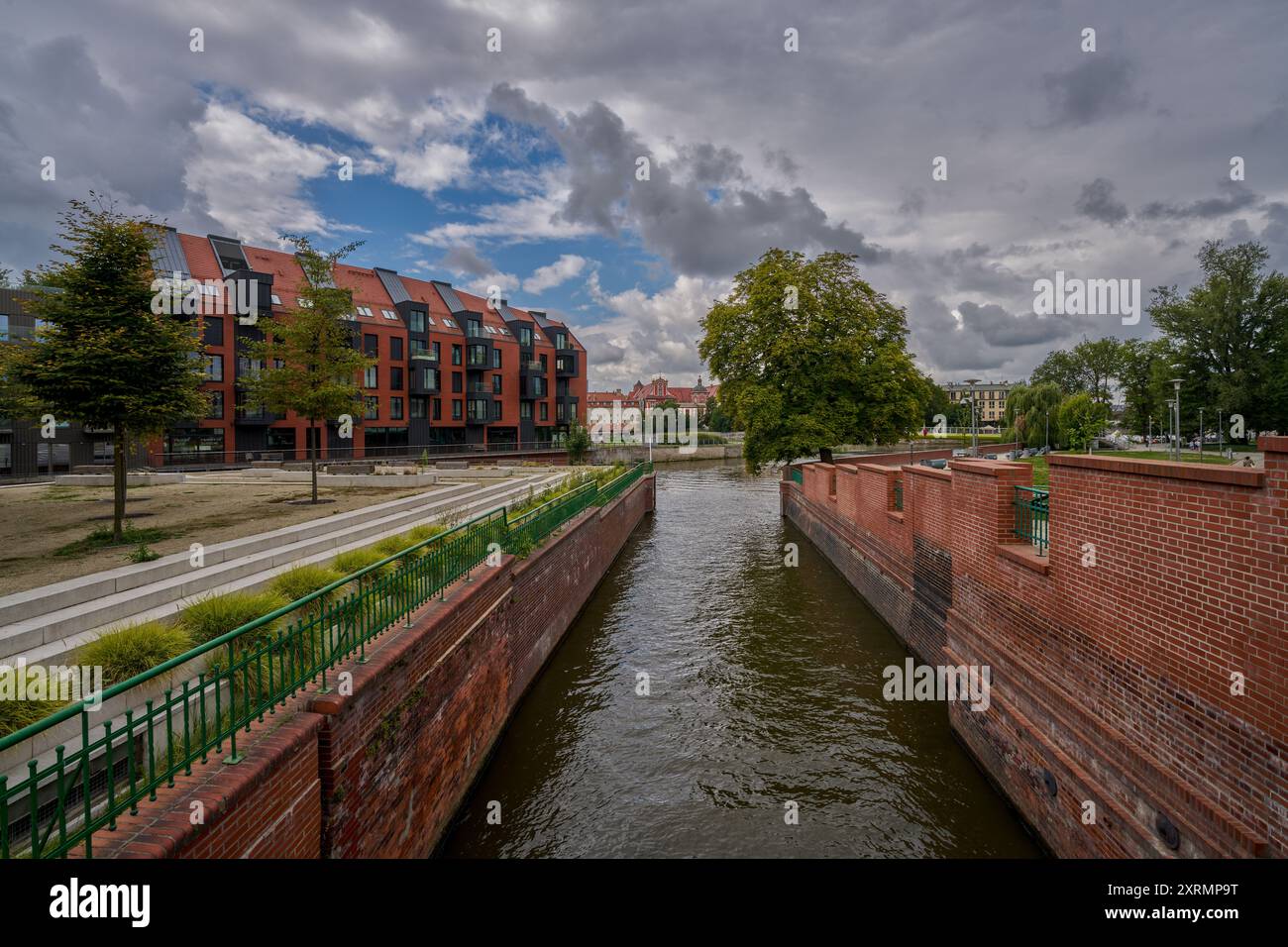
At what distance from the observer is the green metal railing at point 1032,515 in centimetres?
707

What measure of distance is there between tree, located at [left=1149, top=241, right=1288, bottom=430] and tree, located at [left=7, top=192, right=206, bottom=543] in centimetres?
4851

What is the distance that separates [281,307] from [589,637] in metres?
37.4

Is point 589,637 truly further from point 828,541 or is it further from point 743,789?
point 828,541

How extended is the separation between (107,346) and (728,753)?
11353 mm

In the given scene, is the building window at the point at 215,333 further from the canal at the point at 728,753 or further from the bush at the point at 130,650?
the bush at the point at 130,650

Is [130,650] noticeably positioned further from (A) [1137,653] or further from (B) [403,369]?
(B) [403,369]

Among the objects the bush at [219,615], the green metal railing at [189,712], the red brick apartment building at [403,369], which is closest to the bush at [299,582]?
the green metal railing at [189,712]

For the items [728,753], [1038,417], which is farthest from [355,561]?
[1038,417]

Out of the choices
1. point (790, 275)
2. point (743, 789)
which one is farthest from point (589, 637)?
point (790, 275)

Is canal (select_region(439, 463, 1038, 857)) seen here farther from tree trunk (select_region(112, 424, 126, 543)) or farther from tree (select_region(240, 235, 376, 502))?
tree (select_region(240, 235, 376, 502))

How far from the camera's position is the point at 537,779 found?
296 inches

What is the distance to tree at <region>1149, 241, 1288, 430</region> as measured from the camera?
34719 millimetres

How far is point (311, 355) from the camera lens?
17109mm
